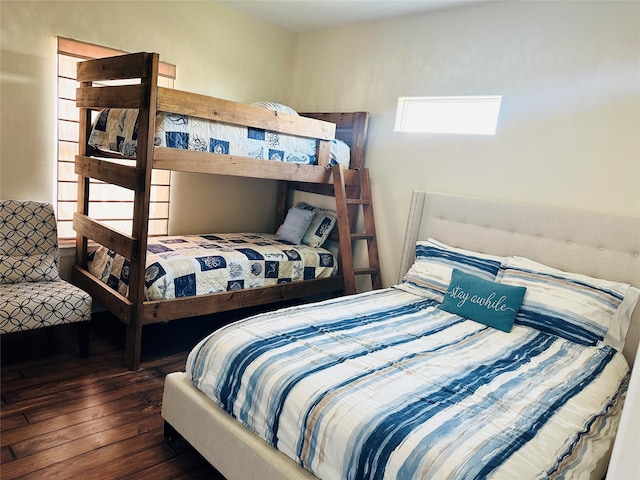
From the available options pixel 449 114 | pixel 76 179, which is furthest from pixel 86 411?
pixel 449 114

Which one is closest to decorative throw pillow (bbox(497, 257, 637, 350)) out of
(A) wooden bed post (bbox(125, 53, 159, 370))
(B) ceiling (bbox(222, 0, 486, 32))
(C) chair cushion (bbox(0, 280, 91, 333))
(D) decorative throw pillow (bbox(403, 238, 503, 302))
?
(D) decorative throw pillow (bbox(403, 238, 503, 302))

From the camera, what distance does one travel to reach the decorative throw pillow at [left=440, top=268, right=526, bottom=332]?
243cm

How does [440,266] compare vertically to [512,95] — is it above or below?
below

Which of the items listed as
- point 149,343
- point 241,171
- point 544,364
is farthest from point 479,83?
point 149,343

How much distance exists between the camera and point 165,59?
3.36 metres

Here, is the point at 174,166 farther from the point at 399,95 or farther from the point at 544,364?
the point at 544,364

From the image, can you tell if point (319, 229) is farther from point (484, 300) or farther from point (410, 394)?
point (410, 394)

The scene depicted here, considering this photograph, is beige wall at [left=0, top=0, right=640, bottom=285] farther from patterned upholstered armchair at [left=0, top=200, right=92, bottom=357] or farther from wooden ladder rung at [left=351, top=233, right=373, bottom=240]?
patterned upholstered armchair at [left=0, top=200, right=92, bottom=357]

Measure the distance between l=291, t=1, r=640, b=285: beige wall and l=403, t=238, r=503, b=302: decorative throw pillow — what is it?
0.43 m

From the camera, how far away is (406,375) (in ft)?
5.65

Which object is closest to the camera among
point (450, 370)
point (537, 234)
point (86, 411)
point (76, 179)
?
point (450, 370)

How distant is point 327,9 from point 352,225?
1.66 metres

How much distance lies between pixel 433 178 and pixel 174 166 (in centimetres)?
179

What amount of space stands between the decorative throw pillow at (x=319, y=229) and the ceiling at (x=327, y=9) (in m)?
1.57
